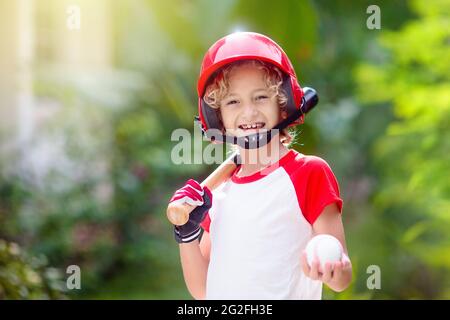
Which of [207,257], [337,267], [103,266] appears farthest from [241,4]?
[103,266]

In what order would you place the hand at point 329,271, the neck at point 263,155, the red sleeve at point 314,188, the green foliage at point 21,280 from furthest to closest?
the green foliage at point 21,280, the neck at point 263,155, the red sleeve at point 314,188, the hand at point 329,271

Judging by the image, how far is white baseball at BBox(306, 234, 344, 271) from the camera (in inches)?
65.0

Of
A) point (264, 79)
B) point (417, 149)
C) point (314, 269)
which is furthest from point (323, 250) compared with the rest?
point (417, 149)

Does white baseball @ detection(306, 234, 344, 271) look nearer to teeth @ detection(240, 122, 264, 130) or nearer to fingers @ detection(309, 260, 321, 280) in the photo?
fingers @ detection(309, 260, 321, 280)

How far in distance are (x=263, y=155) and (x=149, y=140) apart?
365cm

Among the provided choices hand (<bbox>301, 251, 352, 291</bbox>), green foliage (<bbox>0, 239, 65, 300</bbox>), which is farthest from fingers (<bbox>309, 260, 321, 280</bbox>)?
green foliage (<bbox>0, 239, 65, 300</bbox>)

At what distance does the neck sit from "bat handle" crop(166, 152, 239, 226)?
0.07 metres

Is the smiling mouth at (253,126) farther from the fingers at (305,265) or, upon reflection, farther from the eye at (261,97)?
the fingers at (305,265)

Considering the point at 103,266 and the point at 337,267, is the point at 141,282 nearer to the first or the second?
the point at 103,266

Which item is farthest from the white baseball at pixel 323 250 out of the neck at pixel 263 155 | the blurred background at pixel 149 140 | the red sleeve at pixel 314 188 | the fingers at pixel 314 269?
the blurred background at pixel 149 140

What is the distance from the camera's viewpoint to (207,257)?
1994 millimetres

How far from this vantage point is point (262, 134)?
1.89 m

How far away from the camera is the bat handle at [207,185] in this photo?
1.85 metres

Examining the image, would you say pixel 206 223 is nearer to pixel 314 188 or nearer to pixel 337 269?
pixel 314 188
